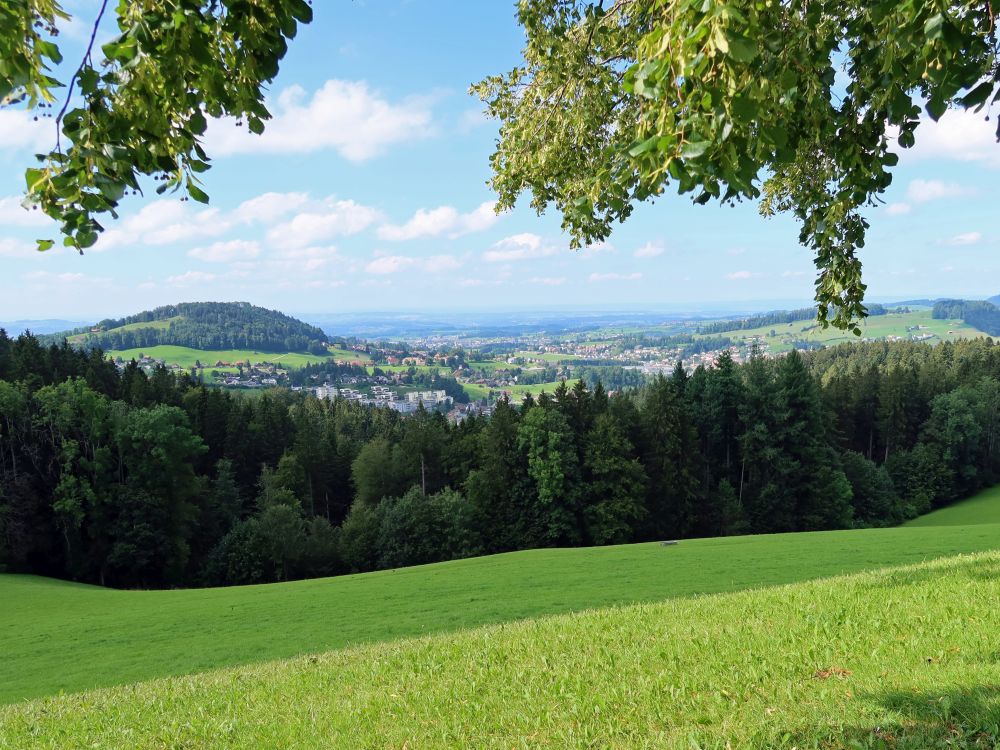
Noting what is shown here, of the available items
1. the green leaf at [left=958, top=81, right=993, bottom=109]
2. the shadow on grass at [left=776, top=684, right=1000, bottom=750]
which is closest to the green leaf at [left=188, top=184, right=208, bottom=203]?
the green leaf at [left=958, top=81, right=993, bottom=109]

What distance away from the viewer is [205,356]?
534 feet

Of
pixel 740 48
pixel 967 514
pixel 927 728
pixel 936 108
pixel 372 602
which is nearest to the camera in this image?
pixel 740 48

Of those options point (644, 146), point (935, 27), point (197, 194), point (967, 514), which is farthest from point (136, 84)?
point (967, 514)

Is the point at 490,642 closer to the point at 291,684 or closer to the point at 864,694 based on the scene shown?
the point at 291,684

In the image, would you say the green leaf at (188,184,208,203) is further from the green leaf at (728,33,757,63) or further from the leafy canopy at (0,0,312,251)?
the green leaf at (728,33,757,63)

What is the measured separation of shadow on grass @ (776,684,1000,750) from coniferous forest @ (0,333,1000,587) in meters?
36.5

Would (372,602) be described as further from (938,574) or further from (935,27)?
(935,27)

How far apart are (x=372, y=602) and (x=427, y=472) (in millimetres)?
34409

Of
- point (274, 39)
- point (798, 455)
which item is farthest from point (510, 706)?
point (798, 455)

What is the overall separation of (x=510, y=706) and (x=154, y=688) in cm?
626

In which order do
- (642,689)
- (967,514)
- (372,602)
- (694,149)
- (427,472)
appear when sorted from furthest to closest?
(427,472) < (967,514) < (372,602) < (642,689) < (694,149)

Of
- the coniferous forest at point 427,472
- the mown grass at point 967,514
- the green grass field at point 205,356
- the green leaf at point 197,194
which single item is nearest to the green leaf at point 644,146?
the green leaf at point 197,194

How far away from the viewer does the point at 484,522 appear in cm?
4269

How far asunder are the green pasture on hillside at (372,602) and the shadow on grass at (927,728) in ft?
31.5
